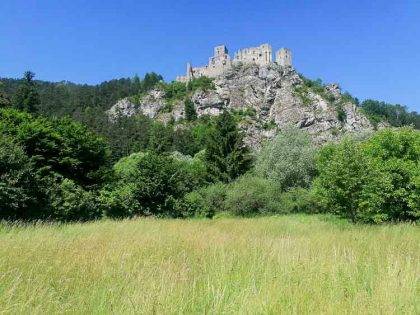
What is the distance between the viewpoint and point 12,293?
356 cm

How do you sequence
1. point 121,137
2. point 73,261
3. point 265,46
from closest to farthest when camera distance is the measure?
point 73,261, point 121,137, point 265,46

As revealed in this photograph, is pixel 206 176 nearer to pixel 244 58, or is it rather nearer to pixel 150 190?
pixel 150 190

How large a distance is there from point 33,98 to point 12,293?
6006 cm

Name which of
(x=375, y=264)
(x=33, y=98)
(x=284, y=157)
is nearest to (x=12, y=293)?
(x=375, y=264)

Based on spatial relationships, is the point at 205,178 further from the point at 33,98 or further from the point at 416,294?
the point at 416,294

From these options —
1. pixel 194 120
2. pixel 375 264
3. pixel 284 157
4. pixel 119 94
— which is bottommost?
pixel 375 264

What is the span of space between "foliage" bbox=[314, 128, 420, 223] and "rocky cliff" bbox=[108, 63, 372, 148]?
89473 millimetres

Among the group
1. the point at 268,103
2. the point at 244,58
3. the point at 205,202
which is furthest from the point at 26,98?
the point at 244,58

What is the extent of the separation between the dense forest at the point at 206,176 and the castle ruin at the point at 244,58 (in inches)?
3774

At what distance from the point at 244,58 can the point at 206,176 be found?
343 ft

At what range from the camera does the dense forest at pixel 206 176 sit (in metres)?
19.9

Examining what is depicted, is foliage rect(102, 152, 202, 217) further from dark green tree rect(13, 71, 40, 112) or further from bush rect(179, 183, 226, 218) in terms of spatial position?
dark green tree rect(13, 71, 40, 112)

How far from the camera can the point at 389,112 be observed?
529 ft

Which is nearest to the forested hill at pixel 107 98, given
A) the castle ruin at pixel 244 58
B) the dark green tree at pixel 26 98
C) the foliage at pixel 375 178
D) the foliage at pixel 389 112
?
the foliage at pixel 389 112
